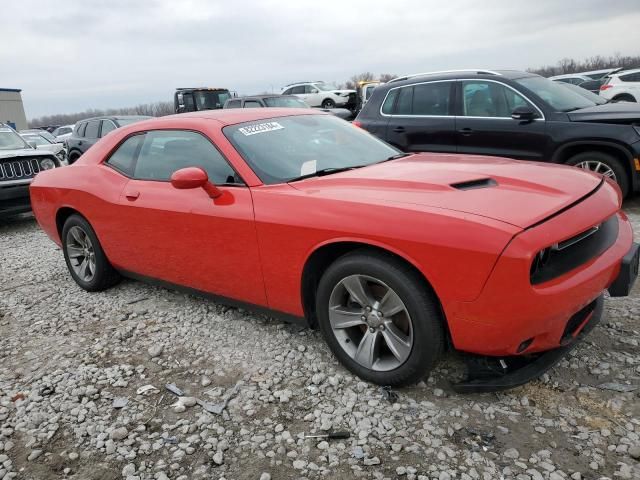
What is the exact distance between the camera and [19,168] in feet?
26.6

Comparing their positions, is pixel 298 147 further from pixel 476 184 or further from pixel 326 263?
pixel 476 184

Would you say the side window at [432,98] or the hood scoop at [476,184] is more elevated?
the side window at [432,98]

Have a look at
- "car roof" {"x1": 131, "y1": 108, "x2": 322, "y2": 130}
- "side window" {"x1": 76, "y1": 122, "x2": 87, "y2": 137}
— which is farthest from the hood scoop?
"side window" {"x1": 76, "y1": 122, "x2": 87, "y2": 137}

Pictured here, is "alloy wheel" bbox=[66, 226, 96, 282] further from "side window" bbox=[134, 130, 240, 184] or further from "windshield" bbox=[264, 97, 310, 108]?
"windshield" bbox=[264, 97, 310, 108]

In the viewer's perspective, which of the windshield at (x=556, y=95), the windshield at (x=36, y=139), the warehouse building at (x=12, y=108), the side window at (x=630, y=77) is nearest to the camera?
the windshield at (x=556, y=95)

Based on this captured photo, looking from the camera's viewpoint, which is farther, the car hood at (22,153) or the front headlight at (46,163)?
the front headlight at (46,163)

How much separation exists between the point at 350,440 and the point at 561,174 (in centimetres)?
192

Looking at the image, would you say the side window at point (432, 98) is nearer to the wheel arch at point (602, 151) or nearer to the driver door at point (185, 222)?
the wheel arch at point (602, 151)

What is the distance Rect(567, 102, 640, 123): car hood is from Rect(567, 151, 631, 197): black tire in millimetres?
394

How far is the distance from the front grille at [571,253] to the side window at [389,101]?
16.4 ft

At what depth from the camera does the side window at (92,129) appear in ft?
42.2

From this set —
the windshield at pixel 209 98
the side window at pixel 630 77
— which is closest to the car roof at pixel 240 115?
the side window at pixel 630 77

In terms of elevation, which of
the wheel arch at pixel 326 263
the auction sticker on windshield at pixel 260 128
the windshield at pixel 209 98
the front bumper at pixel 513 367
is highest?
the windshield at pixel 209 98

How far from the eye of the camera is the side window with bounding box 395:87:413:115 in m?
7.14
